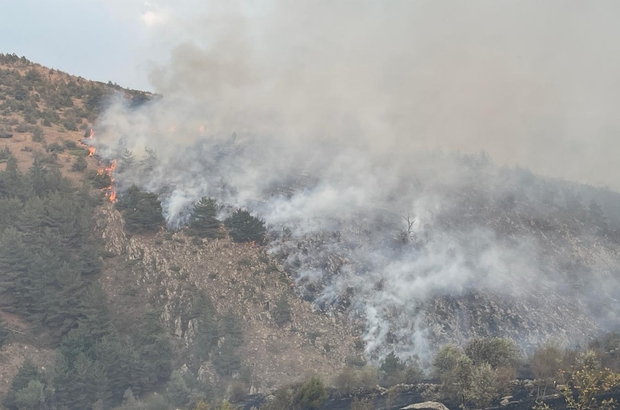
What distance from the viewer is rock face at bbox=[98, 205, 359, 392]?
50.0 metres

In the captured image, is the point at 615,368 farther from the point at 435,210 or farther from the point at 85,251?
the point at 85,251

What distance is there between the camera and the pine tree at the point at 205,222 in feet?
205

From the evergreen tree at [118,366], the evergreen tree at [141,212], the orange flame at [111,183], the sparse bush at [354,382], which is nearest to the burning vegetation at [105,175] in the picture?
the orange flame at [111,183]

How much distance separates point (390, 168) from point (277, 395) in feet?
157

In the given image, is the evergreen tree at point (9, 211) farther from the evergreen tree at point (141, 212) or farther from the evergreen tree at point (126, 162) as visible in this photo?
the evergreen tree at point (126, 162)

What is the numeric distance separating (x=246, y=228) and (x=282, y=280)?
7.64 m

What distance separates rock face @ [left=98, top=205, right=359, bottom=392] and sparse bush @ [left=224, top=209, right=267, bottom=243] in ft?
3.33

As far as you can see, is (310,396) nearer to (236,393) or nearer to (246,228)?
(236,393)

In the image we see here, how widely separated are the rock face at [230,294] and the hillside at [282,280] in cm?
18

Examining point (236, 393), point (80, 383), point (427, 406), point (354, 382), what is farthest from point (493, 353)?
point (80, 383)

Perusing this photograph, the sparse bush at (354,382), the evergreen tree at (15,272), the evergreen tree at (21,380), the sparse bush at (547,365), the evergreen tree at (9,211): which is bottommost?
the sparse bush at (547,365)

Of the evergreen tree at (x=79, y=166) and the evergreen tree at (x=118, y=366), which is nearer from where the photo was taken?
the evergreen tree at (x=118, y=366)

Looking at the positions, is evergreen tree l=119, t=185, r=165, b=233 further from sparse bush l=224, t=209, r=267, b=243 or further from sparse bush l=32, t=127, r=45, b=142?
sparse bush l=32, t=127, r=45, b=142

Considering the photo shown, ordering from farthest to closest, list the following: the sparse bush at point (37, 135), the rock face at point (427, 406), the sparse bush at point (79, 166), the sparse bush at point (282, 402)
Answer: the sparse bush at point (37, 135)
the sparse bush at point (79, 166)
the sparse bush at point (282, 402)
the rock face at point (427, 406)
